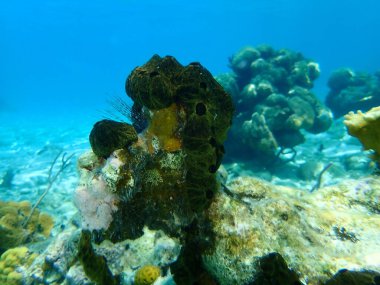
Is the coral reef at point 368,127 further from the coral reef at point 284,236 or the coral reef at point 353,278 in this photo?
the coral reef at point 353,278

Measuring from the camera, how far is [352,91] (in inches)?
639

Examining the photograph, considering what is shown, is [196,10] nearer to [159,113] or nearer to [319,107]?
[319,107]

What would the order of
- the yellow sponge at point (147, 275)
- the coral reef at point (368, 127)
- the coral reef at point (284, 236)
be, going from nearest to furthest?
the coral reef at point (284, 236) → the yellow sponge at point (147, 275) → the coral reef at point (368, 127)

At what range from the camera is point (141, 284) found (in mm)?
2945

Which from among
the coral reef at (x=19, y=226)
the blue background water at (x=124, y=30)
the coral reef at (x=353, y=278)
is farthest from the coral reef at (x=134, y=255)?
the blue background water at (x=124, y=30)

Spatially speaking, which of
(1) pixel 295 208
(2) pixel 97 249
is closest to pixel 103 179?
(2) pixel 97 249

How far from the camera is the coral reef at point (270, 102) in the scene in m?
10.5

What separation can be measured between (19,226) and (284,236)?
254 inches

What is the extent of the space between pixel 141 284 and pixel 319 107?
11306mm

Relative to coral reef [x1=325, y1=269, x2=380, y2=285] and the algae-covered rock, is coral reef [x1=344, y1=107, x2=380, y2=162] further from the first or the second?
the algae-covered rock

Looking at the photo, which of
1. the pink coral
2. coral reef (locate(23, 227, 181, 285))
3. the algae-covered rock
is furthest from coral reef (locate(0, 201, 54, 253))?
the algae-covered rock

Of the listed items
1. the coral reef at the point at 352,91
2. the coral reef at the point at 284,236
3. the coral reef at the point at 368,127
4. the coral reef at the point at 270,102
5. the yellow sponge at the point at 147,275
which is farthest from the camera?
the coral reef at the point at 352,91

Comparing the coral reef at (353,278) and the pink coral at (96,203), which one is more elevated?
the pink coral at (96,203)

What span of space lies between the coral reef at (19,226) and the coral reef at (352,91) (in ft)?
50.9
